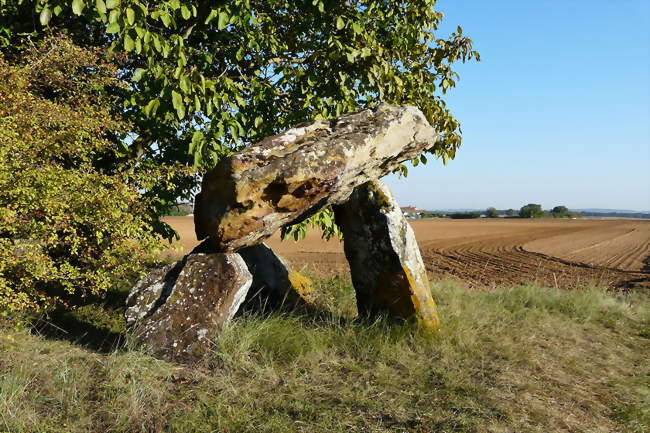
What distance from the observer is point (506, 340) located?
5.68 metres

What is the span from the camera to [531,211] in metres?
95.2

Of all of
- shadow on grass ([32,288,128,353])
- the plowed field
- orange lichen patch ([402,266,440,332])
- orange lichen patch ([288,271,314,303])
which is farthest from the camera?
the plowed field

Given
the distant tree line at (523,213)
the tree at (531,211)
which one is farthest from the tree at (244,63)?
the tree at (531,211)

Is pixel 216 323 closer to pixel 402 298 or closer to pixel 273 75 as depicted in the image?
pixel 402 298

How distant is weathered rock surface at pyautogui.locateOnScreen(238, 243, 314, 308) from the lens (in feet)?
23.1

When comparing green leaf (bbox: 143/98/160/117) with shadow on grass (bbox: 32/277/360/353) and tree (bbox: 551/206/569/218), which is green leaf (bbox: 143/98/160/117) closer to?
shadow on grass (bbox: 32/277/360/353)

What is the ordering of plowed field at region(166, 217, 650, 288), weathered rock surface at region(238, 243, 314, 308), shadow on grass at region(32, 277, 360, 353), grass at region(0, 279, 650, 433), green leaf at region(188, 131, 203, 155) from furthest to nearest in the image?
1. plowed field at region(166, 217, 650, 288)
2. weathered rock surface at region(238, 243, 314, 308)
3. green leaf at region(188, 131, 203, 155)
4. shadow on grass at region(32, 277, 360, 353)
5. grass at region(0, 279, 650, 433)

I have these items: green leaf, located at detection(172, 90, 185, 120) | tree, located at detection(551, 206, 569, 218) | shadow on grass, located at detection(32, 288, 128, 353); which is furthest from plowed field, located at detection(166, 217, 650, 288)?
tree, located at detection(551, 206, 569, 218)

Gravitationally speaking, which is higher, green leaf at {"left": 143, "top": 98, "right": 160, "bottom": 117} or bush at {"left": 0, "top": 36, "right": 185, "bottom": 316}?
green leaf at {"left": 143, "top": 98, "right": 160, "bottom": 117}

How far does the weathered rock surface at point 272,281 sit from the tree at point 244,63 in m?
1.17

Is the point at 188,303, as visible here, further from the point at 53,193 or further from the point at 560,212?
the point at 560,212

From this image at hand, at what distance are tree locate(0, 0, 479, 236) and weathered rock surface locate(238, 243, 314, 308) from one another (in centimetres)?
117

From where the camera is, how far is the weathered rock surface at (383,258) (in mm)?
5863

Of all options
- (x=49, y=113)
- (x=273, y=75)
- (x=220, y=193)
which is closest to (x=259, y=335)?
(x=220, y=193)
